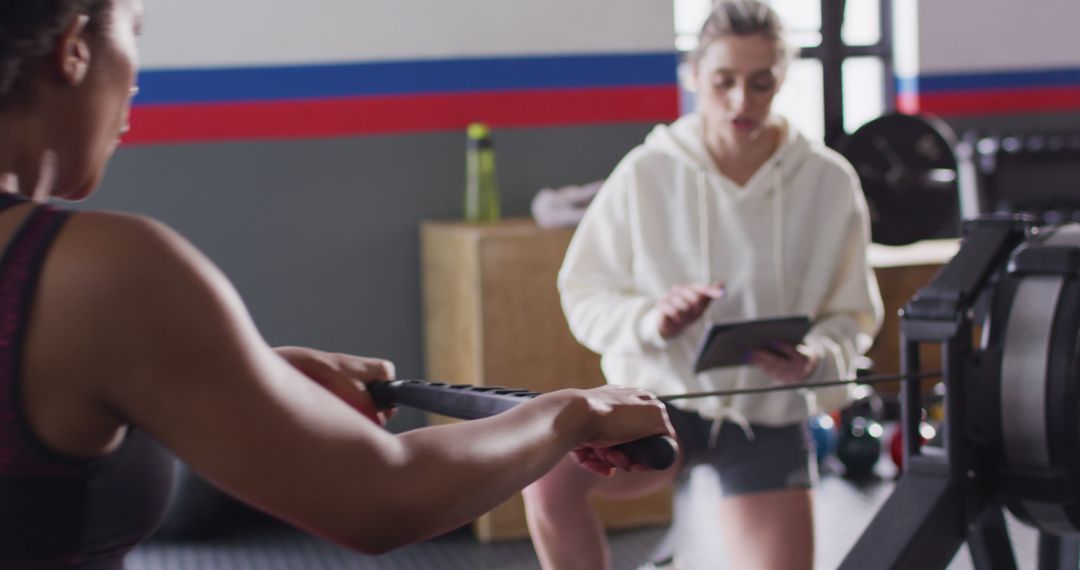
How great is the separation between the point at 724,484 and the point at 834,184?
617 mm

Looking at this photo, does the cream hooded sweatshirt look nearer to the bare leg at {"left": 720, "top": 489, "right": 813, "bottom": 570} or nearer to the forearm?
the bare leg at {"left": 720, "top": 489, "right": 813, "bottom": 570}

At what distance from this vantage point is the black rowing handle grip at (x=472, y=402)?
1.16 m

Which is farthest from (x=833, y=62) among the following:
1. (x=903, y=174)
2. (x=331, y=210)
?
(x=331, y=210)

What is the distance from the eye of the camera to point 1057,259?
189 centimetres

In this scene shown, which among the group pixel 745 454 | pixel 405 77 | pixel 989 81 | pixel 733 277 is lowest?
pixel 745 454

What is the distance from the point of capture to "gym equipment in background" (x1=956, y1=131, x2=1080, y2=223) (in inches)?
191

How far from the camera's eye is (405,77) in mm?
4312

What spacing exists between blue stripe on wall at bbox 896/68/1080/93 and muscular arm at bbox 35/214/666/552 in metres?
4.76

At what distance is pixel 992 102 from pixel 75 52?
16.6 ft

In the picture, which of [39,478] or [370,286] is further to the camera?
[370,286]

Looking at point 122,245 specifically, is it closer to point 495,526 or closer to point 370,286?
point 495,526

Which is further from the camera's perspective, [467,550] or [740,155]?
[467,550]

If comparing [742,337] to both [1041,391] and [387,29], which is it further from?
[387,29]

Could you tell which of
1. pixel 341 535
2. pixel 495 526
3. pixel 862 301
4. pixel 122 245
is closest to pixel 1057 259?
pixel 862 301
